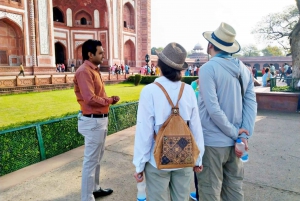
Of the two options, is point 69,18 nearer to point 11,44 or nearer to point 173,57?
point 11,44

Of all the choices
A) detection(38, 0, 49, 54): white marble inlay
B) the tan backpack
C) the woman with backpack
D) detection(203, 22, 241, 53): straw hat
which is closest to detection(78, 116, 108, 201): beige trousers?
the woman with backpack

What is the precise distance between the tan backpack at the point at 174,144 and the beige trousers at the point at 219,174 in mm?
355

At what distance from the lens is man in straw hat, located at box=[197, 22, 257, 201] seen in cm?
185

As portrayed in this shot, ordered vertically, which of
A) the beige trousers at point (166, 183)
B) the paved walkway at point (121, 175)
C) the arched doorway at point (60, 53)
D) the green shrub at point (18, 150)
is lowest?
the paved walkway at point (121, 175)

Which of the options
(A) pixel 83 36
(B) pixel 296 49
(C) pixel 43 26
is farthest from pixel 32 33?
(B) pixel 296 49

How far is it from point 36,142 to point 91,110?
5.80ft

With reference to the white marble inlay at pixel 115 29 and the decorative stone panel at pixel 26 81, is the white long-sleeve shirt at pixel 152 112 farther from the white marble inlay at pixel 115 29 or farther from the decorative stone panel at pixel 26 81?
the white marble inlay at pixel 115 29

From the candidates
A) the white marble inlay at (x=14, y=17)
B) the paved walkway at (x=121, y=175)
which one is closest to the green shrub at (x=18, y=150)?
the paved walkway at (x=121, y=175)

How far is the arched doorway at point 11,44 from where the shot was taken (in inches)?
758

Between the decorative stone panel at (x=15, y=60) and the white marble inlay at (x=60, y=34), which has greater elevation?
the white marble inlay at (x=60, y=34)

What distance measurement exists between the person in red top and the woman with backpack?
0.79 metres

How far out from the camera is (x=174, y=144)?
1536 mm

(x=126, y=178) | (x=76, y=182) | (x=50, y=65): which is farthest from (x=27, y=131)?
(x=50, y=65)

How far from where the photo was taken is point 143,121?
1.58 m
